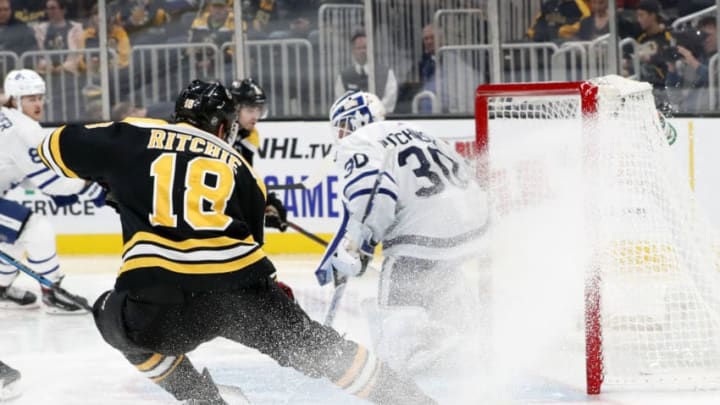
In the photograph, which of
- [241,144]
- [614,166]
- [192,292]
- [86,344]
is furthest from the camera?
[241,144]

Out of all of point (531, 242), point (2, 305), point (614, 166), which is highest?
point (614, 166)

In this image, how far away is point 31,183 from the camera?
579cm

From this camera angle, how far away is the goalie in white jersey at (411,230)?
4012mm

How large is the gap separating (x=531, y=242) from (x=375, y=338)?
1.89 feet

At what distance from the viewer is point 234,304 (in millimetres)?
3037

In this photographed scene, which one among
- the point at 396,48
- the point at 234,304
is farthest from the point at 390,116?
the point at 234,304

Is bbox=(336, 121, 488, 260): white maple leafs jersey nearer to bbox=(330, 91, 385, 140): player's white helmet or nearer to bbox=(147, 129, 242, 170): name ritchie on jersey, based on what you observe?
bbox=(330, 91, 385, 140): player's white helmet

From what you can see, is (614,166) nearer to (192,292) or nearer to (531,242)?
(531,242)

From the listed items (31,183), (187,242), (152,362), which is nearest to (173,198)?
(187,242)

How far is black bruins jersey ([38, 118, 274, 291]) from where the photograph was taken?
9.89 feet

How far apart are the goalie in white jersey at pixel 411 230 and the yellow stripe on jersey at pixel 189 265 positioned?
0.99 m

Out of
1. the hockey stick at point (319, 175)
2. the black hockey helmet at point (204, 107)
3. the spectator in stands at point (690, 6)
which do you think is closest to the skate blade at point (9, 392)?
the black hockey helmet at point (204, 107)

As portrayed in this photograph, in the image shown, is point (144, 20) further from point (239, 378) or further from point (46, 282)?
point (239, 378)

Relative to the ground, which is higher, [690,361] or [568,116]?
[568,116]
